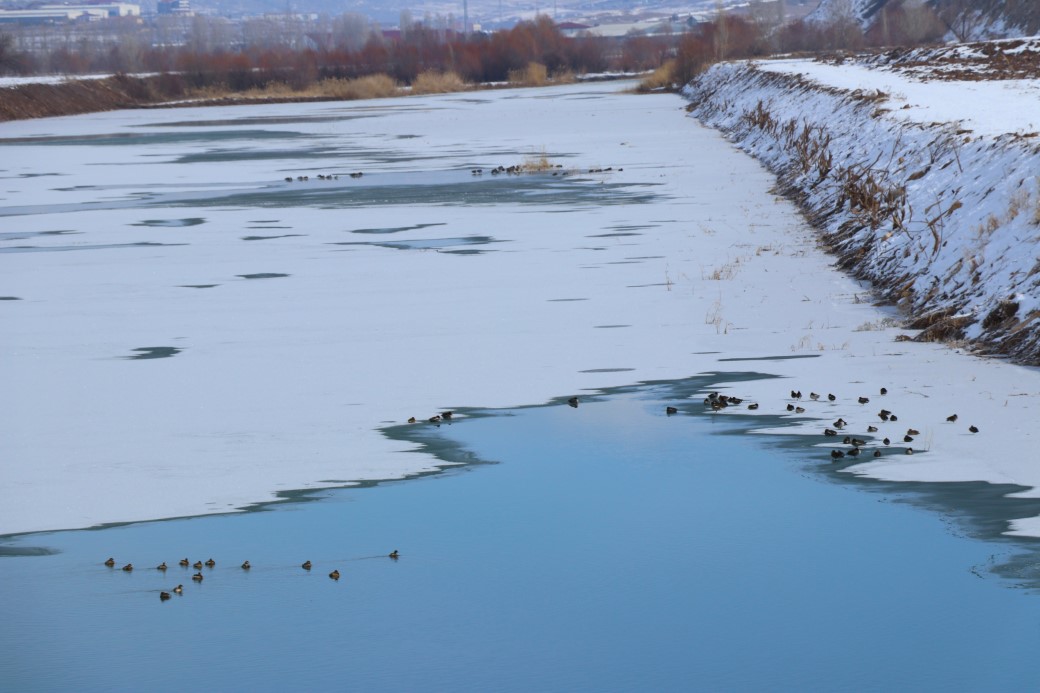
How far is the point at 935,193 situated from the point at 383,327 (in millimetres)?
6386

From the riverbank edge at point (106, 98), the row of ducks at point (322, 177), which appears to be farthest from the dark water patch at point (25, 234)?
the riverbank edge at point (106, 98)

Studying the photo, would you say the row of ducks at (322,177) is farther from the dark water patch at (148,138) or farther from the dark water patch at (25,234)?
the dark water patch at (148,138)

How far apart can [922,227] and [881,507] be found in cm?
763

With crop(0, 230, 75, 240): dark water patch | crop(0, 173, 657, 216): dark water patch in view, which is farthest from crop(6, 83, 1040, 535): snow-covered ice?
crop(0, 173, 657, 216): dark water patch

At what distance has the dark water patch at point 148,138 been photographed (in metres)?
40.9

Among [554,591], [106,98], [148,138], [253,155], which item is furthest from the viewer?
[106,98]

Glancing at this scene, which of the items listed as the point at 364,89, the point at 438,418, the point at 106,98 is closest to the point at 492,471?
the point at 438,418

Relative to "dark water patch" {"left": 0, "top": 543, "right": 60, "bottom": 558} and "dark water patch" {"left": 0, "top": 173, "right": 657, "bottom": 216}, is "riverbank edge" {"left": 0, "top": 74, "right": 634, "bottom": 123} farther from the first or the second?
"dark water patch" {"left": 0, "top": 543, "right": 60, "bottom": 558}

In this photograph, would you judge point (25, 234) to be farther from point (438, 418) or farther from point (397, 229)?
point (438, 418)

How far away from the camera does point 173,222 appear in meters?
20.8

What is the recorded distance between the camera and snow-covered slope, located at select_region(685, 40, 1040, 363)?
11391 millimetres

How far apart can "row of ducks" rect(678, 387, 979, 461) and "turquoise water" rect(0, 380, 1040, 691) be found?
11.7 inches

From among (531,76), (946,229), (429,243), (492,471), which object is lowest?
(492,471)

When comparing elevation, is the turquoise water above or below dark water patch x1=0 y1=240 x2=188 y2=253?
below
